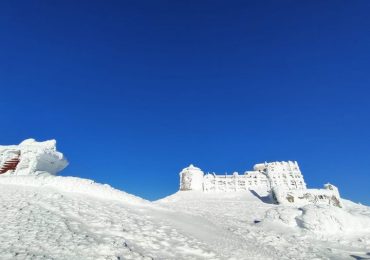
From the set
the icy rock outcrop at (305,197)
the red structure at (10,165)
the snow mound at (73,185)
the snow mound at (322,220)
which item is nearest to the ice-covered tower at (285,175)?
the icy rock outcrop at (305,197)

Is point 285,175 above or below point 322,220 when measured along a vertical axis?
above

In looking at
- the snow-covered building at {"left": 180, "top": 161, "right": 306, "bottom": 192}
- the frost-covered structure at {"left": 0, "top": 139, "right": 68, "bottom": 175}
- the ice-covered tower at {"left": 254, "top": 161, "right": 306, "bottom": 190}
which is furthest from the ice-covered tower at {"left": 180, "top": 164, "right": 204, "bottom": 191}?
the frost-covered structure at {"left": 0, "top": 139, "right": 68, "bottom": 175}

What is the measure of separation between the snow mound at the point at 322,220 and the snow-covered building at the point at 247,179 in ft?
112

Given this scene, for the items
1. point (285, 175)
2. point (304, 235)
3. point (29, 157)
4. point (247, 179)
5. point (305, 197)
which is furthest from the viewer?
point (285, 175)

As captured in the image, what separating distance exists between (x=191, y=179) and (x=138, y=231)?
43734mm

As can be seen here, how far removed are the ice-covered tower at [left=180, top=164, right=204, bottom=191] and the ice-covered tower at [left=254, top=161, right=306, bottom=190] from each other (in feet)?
42.3

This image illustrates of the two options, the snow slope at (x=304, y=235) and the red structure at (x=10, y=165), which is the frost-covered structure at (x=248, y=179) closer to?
the red structure at (x=10, y=165)

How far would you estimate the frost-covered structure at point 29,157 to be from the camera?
2719 cm

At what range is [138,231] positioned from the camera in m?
10.4

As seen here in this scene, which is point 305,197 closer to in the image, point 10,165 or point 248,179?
point 248,179

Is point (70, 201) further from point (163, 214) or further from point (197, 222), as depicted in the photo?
point (197, 222)

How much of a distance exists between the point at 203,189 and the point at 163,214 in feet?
129

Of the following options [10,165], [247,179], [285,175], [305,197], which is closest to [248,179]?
[247,179]

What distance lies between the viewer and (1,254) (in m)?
6.49
